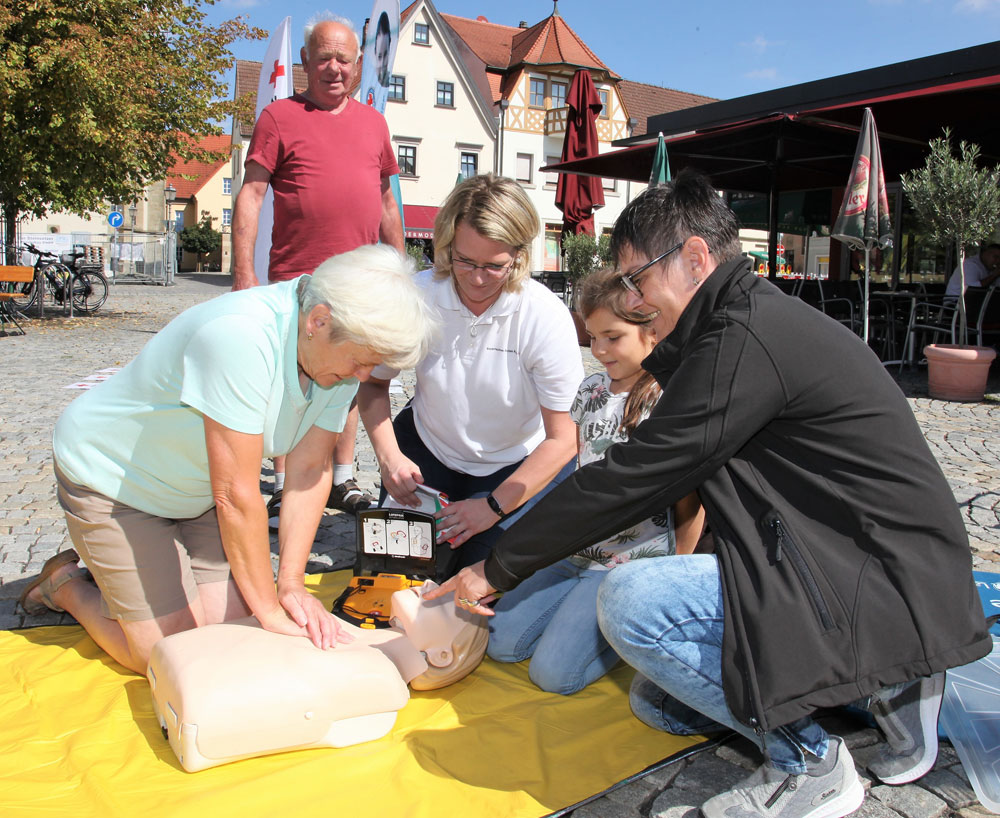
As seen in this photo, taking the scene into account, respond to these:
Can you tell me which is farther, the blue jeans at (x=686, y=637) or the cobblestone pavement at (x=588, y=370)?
the cobblestone pavement at (x=588, y=370)

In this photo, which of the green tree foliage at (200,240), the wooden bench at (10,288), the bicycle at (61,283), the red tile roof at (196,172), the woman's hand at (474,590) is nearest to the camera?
the woman's hand at (474,590)

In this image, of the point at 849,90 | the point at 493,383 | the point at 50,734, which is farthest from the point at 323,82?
the point at 849,90

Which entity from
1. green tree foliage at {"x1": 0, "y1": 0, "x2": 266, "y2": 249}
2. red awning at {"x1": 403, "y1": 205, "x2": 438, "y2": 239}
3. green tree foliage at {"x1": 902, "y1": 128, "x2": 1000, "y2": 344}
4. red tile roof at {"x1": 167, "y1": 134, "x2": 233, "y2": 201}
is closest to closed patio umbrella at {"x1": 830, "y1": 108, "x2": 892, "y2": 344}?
green tree foliage at {"x1": 902, "y1": 128, "x2": 1000, "y2": 344}

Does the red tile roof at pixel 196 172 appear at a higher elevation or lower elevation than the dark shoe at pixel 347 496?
higher

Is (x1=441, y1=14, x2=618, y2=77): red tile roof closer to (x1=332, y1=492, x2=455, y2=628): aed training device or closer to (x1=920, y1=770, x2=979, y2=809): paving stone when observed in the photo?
(x1=332, y1=492, x2=455, y2=628): aed training device

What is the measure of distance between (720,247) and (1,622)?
2567 mm

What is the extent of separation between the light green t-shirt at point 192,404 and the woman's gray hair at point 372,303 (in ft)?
0.46

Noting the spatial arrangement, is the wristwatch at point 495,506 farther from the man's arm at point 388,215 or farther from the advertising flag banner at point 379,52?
the advertising flag banner at point 379,52

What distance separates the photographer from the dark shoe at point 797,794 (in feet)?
5.66

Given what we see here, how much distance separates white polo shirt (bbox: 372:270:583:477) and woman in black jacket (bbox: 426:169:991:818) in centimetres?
104

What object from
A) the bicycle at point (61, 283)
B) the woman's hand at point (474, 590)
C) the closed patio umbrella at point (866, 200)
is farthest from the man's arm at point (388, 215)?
the bicycle at point (61, 283)

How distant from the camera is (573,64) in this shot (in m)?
32.8

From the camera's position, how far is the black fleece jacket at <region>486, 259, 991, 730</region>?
1.58 meters

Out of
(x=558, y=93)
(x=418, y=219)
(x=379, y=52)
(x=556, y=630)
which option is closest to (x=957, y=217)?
(x=379, y=52)
